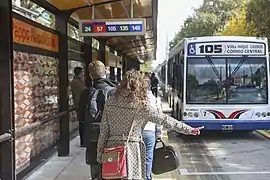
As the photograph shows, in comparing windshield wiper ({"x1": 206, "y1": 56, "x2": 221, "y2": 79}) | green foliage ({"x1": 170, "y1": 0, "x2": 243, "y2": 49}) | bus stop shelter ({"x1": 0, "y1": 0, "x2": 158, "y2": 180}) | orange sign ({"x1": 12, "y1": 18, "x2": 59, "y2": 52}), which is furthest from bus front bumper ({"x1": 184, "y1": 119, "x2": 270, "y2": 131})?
green foliage ({"x1": 170, "y1": 0, "x2": 243, "y2": 49})

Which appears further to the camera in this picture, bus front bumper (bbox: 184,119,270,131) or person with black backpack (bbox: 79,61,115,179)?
bus front bumper (bbox: 184,119,270,131)

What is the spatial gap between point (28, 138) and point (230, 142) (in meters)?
7.34

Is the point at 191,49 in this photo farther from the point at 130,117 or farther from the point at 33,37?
the point at 130,117

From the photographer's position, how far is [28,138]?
26.8 feet

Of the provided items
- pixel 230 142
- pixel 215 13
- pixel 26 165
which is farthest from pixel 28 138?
pixel 215 13

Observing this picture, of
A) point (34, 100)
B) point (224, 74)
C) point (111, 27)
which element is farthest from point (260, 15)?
point (34, 100)

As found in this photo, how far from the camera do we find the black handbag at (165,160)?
→ 577 cm

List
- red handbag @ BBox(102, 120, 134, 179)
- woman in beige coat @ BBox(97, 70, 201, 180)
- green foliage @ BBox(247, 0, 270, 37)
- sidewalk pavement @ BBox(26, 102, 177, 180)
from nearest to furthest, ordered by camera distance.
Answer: red handbag @ BBox(102, 120, 134, 179) → woman in beige coat @ BBox(97, 70, 201, 180) → sidewalk pavement @ BBox(26, 102, 177, 180) → green foliage @ BBox(247, 0, 270, 37)

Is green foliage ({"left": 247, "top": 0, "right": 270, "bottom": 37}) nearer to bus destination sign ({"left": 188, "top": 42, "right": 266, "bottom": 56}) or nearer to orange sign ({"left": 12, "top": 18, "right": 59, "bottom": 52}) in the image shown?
bus destination sign ({"left": 188, "top": 42, "right": 266, "bottom": 56})

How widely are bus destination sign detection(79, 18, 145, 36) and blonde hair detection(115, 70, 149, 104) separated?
268 inches

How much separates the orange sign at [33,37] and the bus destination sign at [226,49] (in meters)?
5.26

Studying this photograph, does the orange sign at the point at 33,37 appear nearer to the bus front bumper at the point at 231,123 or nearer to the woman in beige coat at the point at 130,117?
the woman in beige coat at the point at 130,117

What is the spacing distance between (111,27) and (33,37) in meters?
3.77

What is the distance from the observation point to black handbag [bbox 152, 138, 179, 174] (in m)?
5.77
